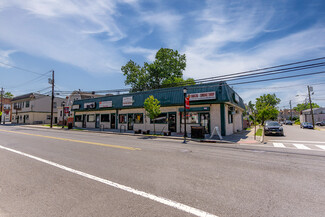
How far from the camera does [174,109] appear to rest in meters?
20.8

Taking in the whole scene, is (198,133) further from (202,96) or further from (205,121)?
(202,96)

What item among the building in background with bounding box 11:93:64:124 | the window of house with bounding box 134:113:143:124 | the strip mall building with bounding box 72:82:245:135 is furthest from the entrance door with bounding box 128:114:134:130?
the building in background with bounding box 11:93:64:124

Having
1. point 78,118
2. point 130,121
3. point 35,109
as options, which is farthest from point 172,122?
point 35,109

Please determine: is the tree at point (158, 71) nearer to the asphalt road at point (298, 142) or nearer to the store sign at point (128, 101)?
the store sign at point (128, 101)

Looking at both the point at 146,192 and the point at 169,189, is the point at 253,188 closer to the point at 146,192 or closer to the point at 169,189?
the point at 169,189

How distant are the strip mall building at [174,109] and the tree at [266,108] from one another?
1664 inches

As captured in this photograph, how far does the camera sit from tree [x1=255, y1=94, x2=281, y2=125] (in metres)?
58.2

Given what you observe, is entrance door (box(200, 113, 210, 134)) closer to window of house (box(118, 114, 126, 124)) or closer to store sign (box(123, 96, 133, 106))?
store sign (box(123, 96, 133, 106))

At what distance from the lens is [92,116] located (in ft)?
101

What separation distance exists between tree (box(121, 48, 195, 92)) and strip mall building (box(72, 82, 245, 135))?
63.4ft

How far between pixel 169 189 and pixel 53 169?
13.8 feet

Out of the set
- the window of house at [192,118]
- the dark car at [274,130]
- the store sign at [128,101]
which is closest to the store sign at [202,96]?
the window of house at [192,118]

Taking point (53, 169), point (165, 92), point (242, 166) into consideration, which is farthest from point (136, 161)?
point (165, 92)

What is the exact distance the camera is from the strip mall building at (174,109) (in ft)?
58.9
